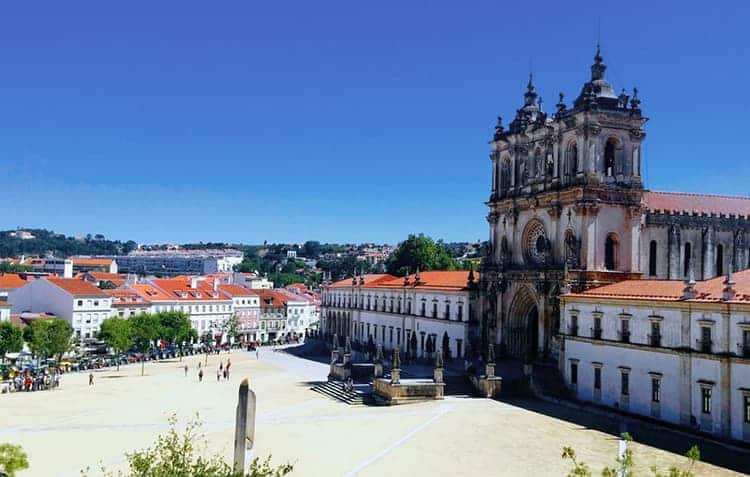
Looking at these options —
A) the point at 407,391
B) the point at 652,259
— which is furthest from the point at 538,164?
the point at 407,391

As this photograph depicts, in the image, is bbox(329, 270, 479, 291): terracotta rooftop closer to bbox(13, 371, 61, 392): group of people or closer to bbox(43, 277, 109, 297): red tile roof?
bbox(43, 277, 109, 297): red tile roof

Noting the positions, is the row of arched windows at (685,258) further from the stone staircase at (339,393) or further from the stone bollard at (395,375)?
the stone staircase at (339,393)

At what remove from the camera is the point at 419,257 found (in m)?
104

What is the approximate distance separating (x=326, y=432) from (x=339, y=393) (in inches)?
541

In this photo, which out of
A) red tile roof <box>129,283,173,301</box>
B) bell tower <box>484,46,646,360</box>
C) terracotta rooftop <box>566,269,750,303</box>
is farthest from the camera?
red tile roof <box>129,283,173,301</box>

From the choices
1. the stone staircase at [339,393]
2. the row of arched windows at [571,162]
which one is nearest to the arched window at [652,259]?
the row of arched windows at [571,162]

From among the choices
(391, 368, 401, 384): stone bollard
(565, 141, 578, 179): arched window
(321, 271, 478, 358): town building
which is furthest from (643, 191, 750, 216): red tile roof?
(391, 368, 401, 384): stone bollard

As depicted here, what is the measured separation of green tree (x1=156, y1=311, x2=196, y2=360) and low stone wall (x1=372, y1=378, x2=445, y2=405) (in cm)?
4250

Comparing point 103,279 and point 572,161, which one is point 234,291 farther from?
point 572,161

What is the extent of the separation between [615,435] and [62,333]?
46.1 m

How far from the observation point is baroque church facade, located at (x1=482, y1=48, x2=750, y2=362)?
166 feet

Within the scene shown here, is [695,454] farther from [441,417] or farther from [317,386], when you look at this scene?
[317,386]

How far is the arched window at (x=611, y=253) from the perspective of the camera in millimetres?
51250

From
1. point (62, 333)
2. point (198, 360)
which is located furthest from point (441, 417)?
point (198, 360)
